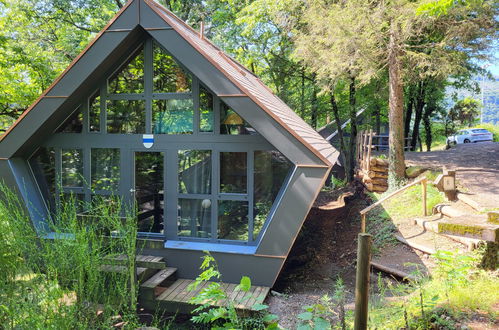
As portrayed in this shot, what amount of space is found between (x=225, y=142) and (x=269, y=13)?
876 centimetres

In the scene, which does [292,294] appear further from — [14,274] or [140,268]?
[14,274]

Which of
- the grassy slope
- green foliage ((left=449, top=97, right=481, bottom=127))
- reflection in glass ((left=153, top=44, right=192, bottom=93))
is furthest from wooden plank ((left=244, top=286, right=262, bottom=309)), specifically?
green foliage ((left=449, top=97, right=481, bottom=127))

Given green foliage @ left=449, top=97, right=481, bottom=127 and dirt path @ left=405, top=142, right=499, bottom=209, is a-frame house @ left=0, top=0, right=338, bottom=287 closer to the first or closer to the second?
dirt path @ left=405, top=142, right=499, bottom=209

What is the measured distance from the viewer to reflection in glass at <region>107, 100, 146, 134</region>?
6473 mm

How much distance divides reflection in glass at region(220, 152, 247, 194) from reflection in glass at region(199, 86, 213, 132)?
0.60m

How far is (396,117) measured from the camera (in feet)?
31.4

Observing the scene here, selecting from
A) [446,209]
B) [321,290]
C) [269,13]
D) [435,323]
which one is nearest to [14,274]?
[435,323]

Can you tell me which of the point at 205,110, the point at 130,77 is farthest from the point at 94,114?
the point at 205,110

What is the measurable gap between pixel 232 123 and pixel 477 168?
29.6ft

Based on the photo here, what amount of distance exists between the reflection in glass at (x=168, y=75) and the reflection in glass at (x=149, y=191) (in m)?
1.30

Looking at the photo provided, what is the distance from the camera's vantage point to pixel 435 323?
271cm

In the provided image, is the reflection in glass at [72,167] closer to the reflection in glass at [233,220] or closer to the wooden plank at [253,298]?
the reflection in glass at [233,220]

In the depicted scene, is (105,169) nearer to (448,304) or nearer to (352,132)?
(448,304)

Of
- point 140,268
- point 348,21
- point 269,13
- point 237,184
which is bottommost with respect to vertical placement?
point 140,268
